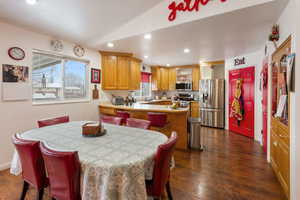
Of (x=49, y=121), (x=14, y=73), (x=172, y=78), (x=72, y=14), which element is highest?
(x=72, y=14)

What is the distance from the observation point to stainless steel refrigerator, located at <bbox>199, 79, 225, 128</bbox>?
4988 mm

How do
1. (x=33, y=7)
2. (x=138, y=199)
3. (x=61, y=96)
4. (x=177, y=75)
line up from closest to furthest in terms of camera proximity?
(x=138, y=199) → (x=33, y=7) → (x=61, y=96) → (x=177, y=75)

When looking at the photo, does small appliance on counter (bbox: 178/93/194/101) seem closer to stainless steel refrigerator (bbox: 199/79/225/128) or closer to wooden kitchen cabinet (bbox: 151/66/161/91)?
stainless steel refrigerator (bbox: 199/79/225/128)

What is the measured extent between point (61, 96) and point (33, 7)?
1768mm

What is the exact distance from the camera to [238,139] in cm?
395

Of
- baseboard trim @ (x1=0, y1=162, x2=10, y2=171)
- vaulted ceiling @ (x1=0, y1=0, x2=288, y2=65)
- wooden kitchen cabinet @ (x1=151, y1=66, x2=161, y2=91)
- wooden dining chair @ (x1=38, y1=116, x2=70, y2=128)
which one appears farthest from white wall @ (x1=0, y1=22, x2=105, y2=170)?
wooden kitchen cabinet @ (x1=151, y1=66, x2=161, y2=91)

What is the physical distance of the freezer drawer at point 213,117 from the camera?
5004mm

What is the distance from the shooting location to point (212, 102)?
16.9ft

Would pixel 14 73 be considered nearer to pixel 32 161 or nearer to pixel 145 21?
pixel 32 161

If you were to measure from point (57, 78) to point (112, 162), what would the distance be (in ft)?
9.77

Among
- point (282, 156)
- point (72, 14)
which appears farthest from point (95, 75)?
point (282, 156)

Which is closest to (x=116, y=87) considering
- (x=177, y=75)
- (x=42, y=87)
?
(x=42, y=87)

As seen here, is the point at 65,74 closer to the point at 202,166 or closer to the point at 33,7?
the point at 33,7

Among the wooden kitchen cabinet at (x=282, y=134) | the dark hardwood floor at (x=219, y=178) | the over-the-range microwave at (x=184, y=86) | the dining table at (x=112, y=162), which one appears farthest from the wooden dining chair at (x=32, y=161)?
the over-the-range microwave at (x=184, y=86)
